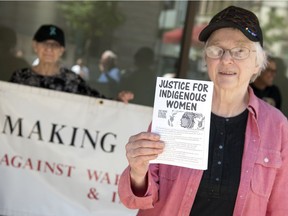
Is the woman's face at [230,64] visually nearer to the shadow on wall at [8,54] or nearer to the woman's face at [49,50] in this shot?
the woman's face at [49,50]

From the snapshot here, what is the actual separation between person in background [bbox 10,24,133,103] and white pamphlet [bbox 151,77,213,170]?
91.9 inches

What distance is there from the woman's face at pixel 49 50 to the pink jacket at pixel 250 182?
8.19 feet

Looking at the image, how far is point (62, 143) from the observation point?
14.0 ft

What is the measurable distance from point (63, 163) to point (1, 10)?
132 inches

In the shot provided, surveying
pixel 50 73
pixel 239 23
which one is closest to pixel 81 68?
pixel 50 73

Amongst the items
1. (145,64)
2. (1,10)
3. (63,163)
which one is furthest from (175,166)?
(1,10)

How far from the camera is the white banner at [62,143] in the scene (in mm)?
4254

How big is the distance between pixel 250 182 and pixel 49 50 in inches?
110

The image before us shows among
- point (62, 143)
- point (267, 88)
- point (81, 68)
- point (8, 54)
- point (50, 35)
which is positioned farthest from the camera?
point (81, 68)

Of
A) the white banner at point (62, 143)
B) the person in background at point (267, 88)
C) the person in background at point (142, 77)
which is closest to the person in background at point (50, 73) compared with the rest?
the white banner at point (62, 143)

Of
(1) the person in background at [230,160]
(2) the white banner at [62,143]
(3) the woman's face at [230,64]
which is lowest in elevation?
(2) the white banner at [62,143]

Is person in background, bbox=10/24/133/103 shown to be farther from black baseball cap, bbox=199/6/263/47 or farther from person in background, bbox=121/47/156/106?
person in background, bbox=121/47/156/106

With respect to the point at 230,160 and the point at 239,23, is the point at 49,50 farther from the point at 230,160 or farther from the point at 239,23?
the point at 230,160

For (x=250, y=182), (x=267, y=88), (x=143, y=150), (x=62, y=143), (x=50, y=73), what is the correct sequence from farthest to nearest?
(x=267, y=88) → (x=50, y=73) → (x=62, y=143) → (x=250, y=182) → (x=143, y=150)
